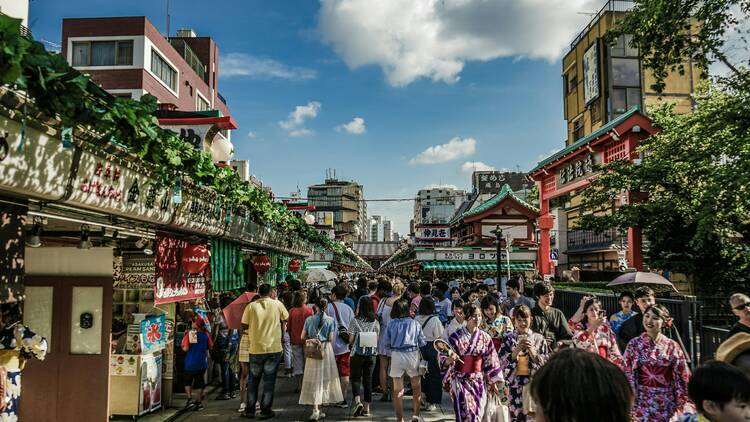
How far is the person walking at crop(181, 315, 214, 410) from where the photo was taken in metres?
8.95

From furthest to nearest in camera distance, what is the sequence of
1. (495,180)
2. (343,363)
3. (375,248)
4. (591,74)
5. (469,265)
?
(375,248) < (495,180) < (591,74) < (469,265) < (343,363)

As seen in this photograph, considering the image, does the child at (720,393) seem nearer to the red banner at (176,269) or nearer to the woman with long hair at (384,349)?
the woman with long hair at (384,349)

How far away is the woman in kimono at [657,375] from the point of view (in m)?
5.73

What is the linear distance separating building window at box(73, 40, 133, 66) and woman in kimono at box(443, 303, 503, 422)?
27.9m

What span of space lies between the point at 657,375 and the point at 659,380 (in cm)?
5

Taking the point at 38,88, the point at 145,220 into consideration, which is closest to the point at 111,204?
the point at 145,220

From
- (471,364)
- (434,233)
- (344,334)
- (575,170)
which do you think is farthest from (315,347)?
(434,233)

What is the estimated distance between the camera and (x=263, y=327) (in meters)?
8.58

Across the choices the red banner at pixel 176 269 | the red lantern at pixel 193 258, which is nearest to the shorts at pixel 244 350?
the red banner at pixel 176 269

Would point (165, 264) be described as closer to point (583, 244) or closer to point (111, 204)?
point (111, 204)

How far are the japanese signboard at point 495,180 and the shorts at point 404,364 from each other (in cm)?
7278

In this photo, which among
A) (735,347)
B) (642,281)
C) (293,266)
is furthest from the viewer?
(293,266)

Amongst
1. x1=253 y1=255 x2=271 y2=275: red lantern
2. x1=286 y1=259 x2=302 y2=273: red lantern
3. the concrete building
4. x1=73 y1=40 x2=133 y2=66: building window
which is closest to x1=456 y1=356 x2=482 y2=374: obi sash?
x1=253 y1=255 x2=271 y2=275: red lantern

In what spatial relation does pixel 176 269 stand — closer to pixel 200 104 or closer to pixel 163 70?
pixel 163 70
